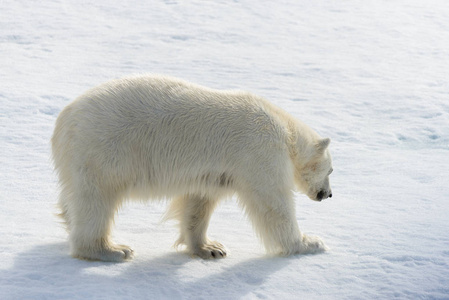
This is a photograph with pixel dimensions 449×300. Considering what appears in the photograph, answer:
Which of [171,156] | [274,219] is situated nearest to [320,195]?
[274,219]

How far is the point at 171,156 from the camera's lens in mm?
4301

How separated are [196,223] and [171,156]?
2.39 feet

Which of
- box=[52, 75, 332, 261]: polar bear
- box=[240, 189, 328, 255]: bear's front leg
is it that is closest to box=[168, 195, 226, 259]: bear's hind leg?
box=[52, 75, 332, 261]: polar bear

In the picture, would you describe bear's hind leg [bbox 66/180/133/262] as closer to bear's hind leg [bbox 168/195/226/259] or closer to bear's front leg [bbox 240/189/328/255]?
bear's hind leg [bbox 168/195/226/259]

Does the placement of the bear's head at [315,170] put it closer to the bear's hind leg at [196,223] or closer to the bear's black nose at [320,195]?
the bear's black nose at [320,195]

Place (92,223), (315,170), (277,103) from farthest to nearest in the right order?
(277,103) → (315,170) → (92,223)

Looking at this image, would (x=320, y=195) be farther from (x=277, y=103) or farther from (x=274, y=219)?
(x=277, y=103)

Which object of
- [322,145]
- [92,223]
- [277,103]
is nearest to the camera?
[92,223]

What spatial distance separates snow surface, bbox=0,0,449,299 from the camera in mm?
4094

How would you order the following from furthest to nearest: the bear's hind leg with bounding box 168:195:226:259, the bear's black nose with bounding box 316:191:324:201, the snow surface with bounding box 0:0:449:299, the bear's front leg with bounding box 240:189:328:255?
the bear's black nose with bounding box 316:191:324:201, the bear's hind leg with bounding box 168:195:226:259, the bear's front leg with bounding box 240:189:328:255, the snow surface with bounding box 0:0:449:299

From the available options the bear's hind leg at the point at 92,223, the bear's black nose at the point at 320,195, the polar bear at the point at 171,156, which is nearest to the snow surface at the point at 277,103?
the bear's hind leg at the point at 92,223

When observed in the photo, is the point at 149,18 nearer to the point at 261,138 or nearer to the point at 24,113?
the point at 24,113

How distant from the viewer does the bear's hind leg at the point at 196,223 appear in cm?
469

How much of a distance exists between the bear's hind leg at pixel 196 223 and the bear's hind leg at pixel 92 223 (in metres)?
0.61
